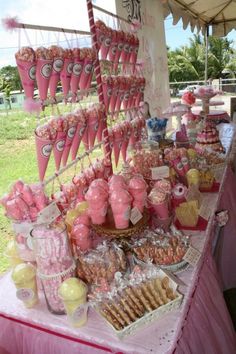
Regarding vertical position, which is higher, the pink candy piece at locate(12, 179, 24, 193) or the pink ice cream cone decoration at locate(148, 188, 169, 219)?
the pink candy piece at locate(12, 179, 24, 193)

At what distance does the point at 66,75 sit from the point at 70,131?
0.80ft

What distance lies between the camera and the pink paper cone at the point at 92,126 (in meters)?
1.59

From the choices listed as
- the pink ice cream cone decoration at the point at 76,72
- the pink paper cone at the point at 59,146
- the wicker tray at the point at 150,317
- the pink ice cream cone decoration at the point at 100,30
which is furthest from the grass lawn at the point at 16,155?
the wicker tray at the point at 150,317

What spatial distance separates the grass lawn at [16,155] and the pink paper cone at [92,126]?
1586mm

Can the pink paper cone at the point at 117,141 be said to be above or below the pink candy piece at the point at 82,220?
above

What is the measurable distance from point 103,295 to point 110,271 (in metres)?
0.12

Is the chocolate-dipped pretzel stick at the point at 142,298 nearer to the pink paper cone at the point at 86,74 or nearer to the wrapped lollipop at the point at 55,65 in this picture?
the wrapped lollipop at the point at 55,65

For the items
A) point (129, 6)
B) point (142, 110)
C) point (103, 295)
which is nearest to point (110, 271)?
point (103, 295)

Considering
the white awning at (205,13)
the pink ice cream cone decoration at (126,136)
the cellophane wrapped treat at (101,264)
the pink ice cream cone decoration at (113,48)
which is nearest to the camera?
the cellophane wrapped treat at (101,264)

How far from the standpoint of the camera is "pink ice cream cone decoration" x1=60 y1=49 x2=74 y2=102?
136 centimetres

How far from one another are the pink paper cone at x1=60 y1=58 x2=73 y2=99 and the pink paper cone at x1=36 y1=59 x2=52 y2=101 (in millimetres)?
119

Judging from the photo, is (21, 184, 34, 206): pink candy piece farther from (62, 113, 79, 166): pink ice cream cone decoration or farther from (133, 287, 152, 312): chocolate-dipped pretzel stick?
(133, 287, 152, 312): chocolate-dipped pretzel stick

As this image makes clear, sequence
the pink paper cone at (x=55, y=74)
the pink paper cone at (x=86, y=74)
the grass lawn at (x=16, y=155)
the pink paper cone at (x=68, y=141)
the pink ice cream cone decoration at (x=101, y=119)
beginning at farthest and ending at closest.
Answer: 1. the grass lawn at (x=16, y=155)
2. the pink ice cream cone decoration at (x=101, y=119)
3. the pink paper cone at (x=86, y=74)
4. the pink paper cone at (x=68, y=141)
5. the pink paper cone at (x=55, y=74)

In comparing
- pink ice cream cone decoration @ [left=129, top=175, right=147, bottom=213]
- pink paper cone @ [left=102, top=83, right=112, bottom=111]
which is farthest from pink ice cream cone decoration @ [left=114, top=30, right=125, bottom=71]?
pink ice cream cone decoration @ [left=129, top=175, right=147, bottom=213]
